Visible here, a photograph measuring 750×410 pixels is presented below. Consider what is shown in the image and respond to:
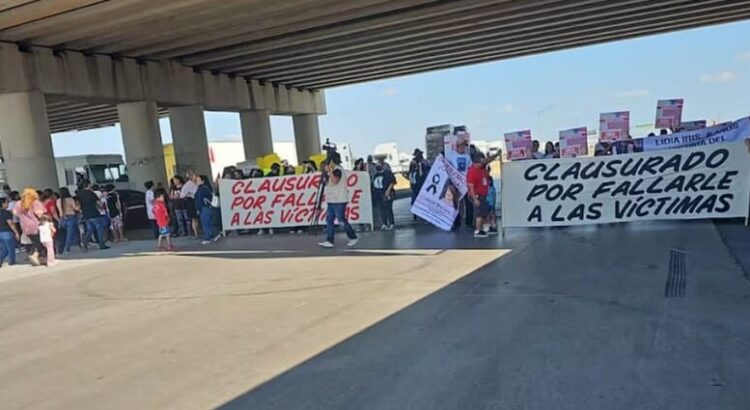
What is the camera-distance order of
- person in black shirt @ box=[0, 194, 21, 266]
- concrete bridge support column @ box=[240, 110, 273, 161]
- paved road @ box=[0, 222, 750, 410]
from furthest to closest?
concrete bridge support column @ box=[240, 110, 273, 161] < person in black shirt @ box=[0, 194, 21, 266] < paved road @ box=[0, 222, 750, 410]

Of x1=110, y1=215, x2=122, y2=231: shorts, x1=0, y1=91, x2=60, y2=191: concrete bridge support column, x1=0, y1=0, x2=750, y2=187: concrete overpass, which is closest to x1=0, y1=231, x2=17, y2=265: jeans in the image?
x1=110, y1=215, x2=122, y2=231: shorts

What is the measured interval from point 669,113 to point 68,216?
14751 mm

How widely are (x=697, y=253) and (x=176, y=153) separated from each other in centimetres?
2507

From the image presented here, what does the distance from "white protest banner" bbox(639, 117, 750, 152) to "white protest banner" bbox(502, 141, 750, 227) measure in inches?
35.6

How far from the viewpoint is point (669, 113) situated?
14.4 meters

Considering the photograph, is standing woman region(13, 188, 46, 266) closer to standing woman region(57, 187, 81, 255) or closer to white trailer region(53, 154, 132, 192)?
standing woman region(57, 187, 81, 255)

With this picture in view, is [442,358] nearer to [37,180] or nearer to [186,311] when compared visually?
[186,311]

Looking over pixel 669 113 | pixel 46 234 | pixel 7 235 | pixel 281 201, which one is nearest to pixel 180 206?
pixel 281 201

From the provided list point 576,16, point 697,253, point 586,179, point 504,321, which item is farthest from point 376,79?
point 504,321

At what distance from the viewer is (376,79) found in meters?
36.1

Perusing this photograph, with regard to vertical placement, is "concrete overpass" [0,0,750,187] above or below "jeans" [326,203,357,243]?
above

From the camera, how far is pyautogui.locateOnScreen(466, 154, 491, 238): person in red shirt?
11.8 metres

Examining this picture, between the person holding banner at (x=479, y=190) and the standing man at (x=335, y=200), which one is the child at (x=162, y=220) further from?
the person holding banner at (x=479, y=190)

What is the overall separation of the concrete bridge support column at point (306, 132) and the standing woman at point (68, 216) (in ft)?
75.1
